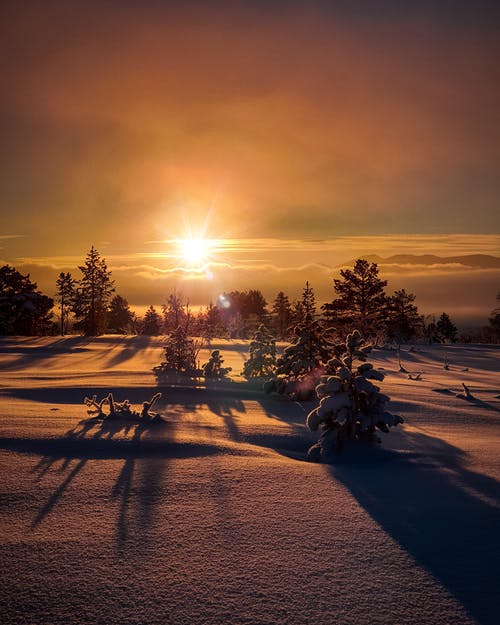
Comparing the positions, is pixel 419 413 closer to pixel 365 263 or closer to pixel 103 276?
pixel 365 263

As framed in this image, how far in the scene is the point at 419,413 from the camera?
8.66 m

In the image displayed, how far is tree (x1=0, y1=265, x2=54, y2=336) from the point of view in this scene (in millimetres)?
35125

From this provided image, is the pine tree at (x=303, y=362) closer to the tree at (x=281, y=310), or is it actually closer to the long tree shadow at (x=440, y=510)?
the long tree shadow at (x=440, y=510)

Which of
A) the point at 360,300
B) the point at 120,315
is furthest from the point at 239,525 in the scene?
the point at 120,315

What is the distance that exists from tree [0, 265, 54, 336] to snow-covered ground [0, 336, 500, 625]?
3181 cm

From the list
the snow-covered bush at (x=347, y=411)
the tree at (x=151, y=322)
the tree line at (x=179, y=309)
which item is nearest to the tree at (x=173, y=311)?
the tree line at (x=179, y=309)

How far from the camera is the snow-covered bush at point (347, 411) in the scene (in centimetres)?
575

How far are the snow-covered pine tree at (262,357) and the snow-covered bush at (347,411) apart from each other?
823 cm

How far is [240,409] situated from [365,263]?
26.2 m

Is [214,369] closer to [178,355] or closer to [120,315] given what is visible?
[178,355]

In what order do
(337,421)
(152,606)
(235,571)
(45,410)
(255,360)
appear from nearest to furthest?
1. (152,606)
2. (235,571)
3. (337,421)
4. (45,410)
5. (255,360)

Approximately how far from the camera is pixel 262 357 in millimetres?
14469

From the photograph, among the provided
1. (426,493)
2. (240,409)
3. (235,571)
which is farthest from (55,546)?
(240,409)

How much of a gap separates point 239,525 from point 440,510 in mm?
1849
